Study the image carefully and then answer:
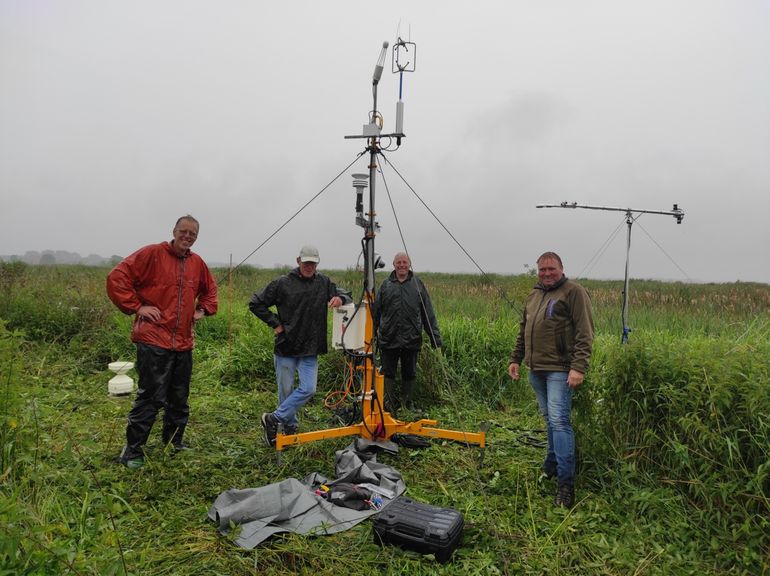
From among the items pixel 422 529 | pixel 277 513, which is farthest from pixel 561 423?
pixel 277 513

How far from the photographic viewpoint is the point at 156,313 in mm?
4117

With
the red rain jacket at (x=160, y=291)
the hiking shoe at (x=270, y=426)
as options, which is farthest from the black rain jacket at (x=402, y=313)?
the red rain jacket at (x=160, y=291)

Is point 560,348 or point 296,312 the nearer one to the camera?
point 560,348

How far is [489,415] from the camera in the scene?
19.9 ft

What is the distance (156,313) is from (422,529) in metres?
2.60

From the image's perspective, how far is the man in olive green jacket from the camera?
3.76 metres

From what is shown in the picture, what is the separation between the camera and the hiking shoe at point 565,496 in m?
3.77

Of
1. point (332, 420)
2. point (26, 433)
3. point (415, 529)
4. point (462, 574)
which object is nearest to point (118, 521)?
point (26, 433)

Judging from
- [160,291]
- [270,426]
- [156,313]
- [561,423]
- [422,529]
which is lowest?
[422,529]

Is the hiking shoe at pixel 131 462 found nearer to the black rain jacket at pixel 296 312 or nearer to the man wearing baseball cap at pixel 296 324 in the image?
the man wearing baseball cap at pixel 296 324

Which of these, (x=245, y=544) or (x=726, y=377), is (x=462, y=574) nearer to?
(x=245, y=544)

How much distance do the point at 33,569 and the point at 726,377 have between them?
3797 mm

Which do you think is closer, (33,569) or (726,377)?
(33,569)

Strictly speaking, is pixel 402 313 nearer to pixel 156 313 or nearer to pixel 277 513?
pixel 156 313
